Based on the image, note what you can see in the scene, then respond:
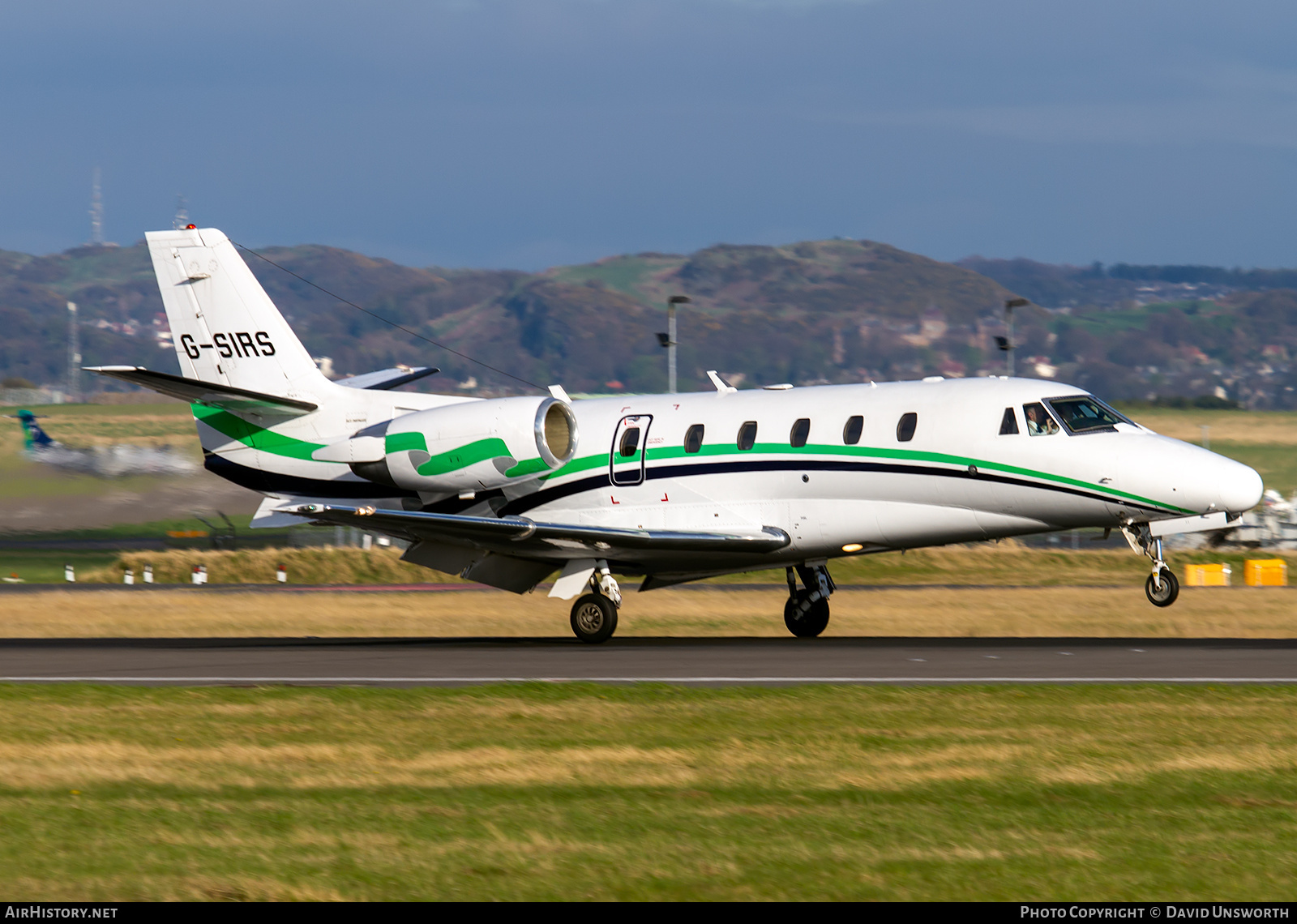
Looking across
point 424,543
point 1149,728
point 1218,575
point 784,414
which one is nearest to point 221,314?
point 424,543

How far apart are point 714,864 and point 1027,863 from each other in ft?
5.84

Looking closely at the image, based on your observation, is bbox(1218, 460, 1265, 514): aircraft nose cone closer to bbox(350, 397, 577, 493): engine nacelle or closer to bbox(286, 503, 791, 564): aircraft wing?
bbox(286, 503, 791, 564): aircraft wing

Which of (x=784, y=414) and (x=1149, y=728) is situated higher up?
(x=784, y=414)

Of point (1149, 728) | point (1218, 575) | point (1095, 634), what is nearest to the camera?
point (1149, 728)

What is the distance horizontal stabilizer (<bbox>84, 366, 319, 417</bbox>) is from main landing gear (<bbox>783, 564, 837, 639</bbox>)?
8893 mm

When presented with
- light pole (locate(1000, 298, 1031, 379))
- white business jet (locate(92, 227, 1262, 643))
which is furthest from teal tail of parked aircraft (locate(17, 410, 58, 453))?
light pole (locate(1000, 298, 1031, 379))

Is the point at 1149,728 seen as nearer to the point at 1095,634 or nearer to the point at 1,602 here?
the point at 1095,634

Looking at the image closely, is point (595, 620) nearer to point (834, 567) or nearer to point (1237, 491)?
point (1237, 491)

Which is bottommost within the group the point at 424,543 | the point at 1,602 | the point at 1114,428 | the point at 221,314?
the point at 1,602

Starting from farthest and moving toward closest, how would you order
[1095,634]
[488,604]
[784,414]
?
1. [488,604]
2. [1095,634]
3. [784,414]

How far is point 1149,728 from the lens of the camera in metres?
13.5

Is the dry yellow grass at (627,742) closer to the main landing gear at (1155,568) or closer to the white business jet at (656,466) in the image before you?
the main landing gear at (1155,568)

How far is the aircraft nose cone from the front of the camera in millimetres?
21156

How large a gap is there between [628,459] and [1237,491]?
9234mm
